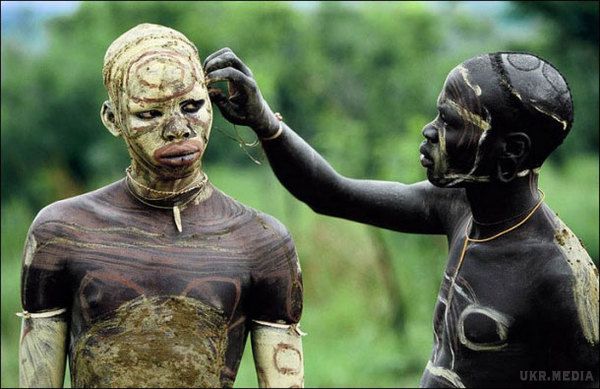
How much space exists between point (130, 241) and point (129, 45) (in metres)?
0.69

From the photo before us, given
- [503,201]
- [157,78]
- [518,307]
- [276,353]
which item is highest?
[157,78]

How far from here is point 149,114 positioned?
543cm

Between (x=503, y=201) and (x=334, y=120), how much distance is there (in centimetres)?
677

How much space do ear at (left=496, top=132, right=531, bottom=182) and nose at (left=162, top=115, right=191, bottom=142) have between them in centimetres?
113

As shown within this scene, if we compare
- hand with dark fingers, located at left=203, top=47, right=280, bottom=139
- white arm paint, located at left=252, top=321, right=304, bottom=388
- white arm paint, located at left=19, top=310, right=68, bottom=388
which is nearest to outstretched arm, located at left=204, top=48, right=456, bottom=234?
hand with dark fingers, located at left=203, top=47, right=280, bottom=139

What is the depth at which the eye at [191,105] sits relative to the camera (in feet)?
17.9

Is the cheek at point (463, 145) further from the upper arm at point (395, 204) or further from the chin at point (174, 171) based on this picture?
the chin at point (174, 171)

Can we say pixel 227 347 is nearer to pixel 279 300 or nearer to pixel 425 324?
pixel 279 300

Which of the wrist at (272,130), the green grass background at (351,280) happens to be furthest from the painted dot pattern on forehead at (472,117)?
the green grass background at (351,280)

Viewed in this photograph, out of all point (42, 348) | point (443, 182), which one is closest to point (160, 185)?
point (42, 348)

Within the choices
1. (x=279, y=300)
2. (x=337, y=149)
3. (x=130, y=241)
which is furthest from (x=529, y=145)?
(x=337, y=149)

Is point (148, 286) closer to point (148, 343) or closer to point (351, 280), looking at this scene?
point (148, 343)

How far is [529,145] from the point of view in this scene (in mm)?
5613

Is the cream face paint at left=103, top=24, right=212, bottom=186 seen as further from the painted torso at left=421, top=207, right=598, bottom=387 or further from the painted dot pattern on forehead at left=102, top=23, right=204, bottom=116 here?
the painted torso at left=421, top=207, right=598, bottom=387
